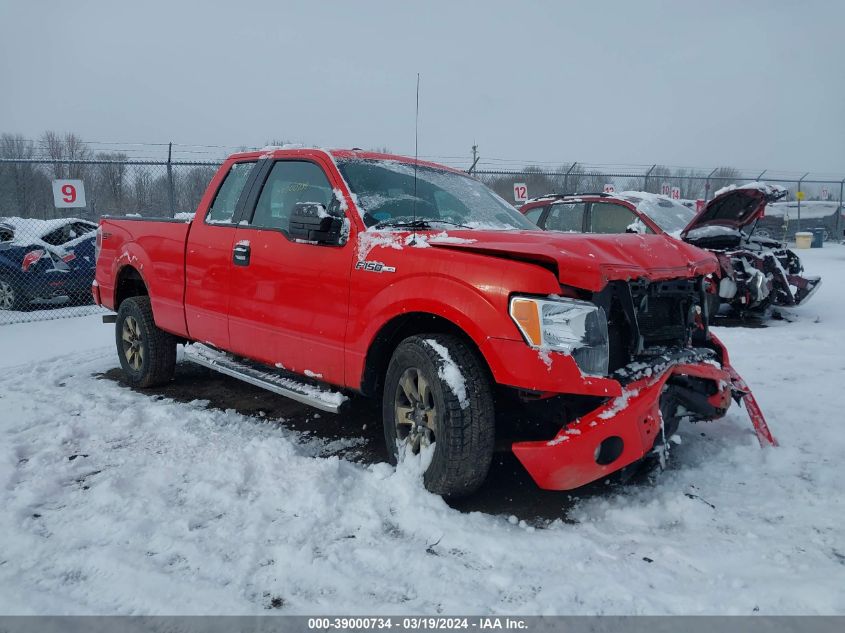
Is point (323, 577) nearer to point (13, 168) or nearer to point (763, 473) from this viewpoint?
point (763, 473)

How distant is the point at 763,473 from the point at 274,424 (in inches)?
124

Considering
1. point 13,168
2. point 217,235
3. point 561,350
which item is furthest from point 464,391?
point 13,168

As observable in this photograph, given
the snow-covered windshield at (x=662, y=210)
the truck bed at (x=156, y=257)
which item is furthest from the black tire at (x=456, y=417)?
the snow-covered windshield at (x=662, y=210)

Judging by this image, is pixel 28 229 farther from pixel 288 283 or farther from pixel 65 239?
pixel 288 283

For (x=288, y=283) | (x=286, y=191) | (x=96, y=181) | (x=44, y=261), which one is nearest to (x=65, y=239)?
(x=44, y=261)

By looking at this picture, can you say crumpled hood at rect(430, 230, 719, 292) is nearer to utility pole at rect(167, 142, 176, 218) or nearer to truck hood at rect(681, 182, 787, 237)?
truck hood at rect(681, 182, 787, 237)

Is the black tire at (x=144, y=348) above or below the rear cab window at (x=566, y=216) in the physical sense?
below

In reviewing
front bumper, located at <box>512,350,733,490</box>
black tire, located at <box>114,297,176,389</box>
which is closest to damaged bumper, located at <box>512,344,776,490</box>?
front bumper, located at <box>512,350,733,490</box>

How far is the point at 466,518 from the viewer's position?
9.75 ft

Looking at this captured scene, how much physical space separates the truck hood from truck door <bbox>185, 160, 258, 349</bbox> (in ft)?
20.2

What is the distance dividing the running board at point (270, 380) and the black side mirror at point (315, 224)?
93 centimetres

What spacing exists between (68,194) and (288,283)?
8.41m

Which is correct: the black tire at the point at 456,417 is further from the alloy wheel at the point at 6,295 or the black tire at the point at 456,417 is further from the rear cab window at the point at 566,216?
the alloy wheel at the point at 6,295

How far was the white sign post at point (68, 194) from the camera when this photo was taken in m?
10.2
